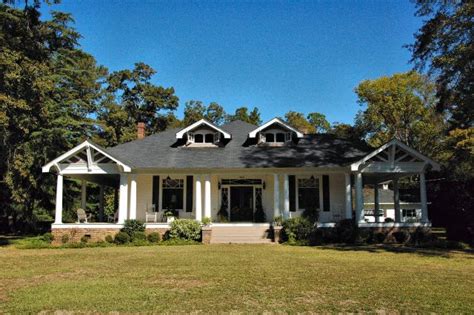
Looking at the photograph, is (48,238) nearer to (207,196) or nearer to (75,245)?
(75,245)

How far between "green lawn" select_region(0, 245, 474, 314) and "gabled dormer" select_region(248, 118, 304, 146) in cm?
1073

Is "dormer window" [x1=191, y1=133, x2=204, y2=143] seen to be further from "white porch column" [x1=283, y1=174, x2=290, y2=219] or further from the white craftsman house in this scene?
"white porch column" [x1=283, y1=174, x2=290, y2=219]

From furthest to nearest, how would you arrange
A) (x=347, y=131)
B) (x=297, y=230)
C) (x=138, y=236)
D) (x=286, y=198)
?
(x=347, y=131)
(x=286, y=198)
(x=138, y=236)
(x=297, y=230)

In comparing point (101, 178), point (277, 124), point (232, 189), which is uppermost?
point (277, 124)

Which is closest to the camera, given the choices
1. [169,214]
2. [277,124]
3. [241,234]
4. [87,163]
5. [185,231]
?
[185,231]

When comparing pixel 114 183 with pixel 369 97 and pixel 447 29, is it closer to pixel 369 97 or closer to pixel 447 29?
pixel 447 29

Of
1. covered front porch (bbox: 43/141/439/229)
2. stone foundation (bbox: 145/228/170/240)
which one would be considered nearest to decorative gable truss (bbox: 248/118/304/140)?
covered front porch (bbox: 43/141/439/229)

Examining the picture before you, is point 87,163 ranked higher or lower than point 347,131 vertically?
lower

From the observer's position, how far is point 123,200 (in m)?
21.2

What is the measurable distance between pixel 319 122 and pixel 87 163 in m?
45.3

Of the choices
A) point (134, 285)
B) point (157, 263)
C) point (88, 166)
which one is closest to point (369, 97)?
point (88, 166)

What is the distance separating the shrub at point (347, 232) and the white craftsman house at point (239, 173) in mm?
538

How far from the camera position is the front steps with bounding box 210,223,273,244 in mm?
20203

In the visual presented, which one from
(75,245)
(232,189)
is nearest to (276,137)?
(232,189)
